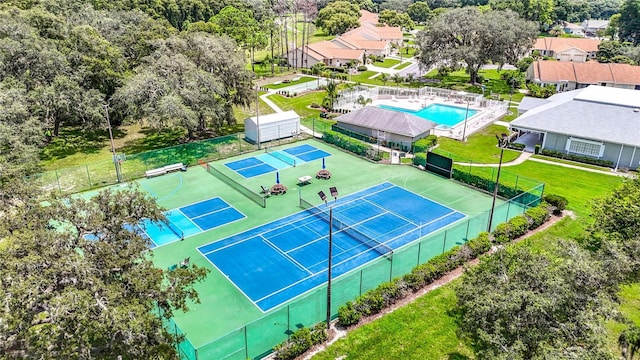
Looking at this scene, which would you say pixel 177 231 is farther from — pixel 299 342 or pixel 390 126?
pixel 390 126

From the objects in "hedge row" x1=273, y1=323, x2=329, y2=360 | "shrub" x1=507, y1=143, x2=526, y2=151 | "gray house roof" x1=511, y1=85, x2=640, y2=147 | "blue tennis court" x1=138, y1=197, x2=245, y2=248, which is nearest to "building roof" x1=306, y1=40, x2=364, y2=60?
"gray house roof" x1=511, y1=85, x2=640, y2=147

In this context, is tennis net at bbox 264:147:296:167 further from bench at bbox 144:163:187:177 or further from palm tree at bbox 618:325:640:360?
palm tree at bbox 618:325:640:360

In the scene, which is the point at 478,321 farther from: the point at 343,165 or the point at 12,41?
the point at 12,41

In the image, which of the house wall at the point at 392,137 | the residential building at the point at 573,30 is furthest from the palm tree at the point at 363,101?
the residential building at the point at 573,30

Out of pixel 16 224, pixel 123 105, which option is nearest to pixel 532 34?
pixel 123 105

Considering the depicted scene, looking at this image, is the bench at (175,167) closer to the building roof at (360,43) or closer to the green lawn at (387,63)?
the green lawn at (387,63)

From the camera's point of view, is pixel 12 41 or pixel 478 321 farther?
pixel 12 41
